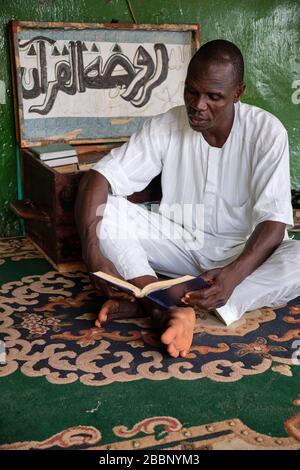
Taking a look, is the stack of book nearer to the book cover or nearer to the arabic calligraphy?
the book cover

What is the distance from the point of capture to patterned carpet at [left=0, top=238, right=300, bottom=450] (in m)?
1.69

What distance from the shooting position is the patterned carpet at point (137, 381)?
1.69 m

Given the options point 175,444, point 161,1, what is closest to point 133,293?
point 175,444

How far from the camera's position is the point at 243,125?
2.55 m

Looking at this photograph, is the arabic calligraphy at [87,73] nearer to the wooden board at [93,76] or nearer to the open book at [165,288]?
the wooden board at [93,76]

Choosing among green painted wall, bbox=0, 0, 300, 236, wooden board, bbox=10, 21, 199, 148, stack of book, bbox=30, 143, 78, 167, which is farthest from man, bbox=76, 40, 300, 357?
green painted wall, bbox=0, 0, 300, 236

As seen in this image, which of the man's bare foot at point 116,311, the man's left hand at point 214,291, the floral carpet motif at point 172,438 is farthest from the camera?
the man's bare foot at point 116,311

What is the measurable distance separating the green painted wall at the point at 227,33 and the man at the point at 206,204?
1002 mm

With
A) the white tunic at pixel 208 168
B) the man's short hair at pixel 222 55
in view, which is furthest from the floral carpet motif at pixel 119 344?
the man's short hair at pixel 222 55

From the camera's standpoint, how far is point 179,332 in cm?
210

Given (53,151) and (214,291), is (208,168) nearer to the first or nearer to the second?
(214,291)

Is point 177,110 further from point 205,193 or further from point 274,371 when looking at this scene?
point 274,371

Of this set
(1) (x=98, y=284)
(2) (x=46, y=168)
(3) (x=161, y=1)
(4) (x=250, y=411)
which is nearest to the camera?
(4) (x=250, y=411)
